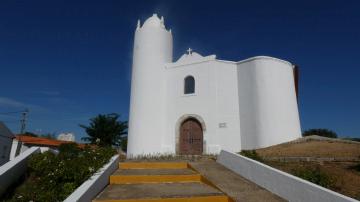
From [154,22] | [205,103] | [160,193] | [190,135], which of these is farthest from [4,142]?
[160,193]

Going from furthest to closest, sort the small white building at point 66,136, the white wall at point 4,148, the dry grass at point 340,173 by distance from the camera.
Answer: the small white building at point 66,136 < the white wall at point 4,148 < the dry grass at point 340,173

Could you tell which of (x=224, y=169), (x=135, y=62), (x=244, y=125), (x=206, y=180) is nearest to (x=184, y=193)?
(x=206, y=180)

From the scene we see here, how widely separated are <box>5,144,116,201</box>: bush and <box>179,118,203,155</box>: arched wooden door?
9408 millimetres

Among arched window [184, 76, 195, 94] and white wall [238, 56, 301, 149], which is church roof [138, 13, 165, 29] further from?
white wall [238, 56, 301, 149]

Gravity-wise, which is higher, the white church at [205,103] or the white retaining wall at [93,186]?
the white church at [205,103]

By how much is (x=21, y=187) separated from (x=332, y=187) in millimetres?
6275

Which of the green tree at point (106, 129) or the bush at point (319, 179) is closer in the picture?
the bush at point (319, 179)

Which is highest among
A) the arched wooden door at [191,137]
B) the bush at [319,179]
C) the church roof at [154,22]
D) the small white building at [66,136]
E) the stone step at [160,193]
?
the church roof at [154,22]

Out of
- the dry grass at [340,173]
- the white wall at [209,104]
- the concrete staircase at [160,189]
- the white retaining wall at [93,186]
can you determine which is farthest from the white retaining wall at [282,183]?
the white wall at [209,104]

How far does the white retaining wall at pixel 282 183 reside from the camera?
4359 millimetres

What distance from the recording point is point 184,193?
5445mm

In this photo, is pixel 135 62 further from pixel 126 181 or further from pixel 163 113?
pixel 126 181

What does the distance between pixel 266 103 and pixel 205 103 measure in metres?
3.49

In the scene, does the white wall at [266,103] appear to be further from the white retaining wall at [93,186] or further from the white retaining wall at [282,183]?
the white retaining wall at [93,186]
